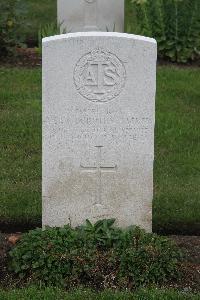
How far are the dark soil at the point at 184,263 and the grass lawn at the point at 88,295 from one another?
178 mm

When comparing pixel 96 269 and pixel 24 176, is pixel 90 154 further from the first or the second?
pixel 24 176

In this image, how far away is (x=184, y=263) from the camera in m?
4.95

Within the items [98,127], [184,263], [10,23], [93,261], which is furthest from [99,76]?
[10,23]

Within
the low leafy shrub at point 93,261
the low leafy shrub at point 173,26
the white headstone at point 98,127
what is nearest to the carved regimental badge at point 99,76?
the white headstone at point 98,127

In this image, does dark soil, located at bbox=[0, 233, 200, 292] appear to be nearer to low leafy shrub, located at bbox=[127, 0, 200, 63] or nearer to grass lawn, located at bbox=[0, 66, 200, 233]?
grass lawn, located at bbox=[0, 66, 200, 233]

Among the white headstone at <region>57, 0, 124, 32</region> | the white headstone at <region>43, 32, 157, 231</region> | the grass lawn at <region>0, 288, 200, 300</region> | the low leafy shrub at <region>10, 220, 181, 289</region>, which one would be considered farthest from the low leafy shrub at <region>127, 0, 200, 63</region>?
the grass lawn at <region>0, 288, 200, 300</region>

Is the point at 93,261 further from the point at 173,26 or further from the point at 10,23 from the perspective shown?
the point at 173,26

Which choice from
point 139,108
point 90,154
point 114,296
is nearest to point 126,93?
point 139,108

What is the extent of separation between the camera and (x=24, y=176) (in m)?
6.33

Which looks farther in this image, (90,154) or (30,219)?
(30,219)

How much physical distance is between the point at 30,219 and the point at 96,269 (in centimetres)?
104

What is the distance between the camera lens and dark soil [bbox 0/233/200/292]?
4.78 meters

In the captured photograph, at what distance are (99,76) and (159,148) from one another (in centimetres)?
228

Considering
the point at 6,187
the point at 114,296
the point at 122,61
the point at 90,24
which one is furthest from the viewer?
the point at 90,24
